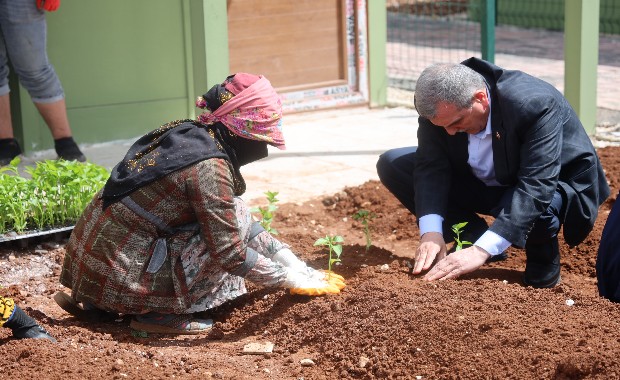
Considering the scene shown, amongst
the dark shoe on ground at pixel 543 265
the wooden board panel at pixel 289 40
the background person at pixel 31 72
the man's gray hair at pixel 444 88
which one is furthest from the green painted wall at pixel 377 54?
the man's gray hair at pixel 444 88

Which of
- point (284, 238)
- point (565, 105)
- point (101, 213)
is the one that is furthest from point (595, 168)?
point (101, 213)

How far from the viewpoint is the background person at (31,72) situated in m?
6.38

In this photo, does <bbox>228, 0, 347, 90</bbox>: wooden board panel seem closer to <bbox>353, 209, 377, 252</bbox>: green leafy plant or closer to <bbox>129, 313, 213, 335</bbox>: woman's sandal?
<bbox>353, 209, 377, 252</bbox>: green leafy plant

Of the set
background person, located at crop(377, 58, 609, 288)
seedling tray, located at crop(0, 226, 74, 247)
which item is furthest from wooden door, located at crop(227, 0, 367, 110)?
background person, located at crop(377, 58, 609, 288)

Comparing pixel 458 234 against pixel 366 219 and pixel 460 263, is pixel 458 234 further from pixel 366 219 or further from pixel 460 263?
pixel 366 219

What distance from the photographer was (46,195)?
200 inches

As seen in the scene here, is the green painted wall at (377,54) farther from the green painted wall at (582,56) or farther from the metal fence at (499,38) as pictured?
the green painted wall at (582,56)

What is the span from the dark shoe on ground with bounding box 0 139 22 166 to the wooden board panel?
1988 millimetres

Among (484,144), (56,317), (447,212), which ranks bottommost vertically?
(56,317)

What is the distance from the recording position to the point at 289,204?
19.0ft

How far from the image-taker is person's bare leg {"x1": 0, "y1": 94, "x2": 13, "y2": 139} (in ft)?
21.7

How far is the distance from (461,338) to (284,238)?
6.04 feet

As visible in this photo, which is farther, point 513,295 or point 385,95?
point 385,95

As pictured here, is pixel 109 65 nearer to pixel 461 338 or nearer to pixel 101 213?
pixel 101 213
